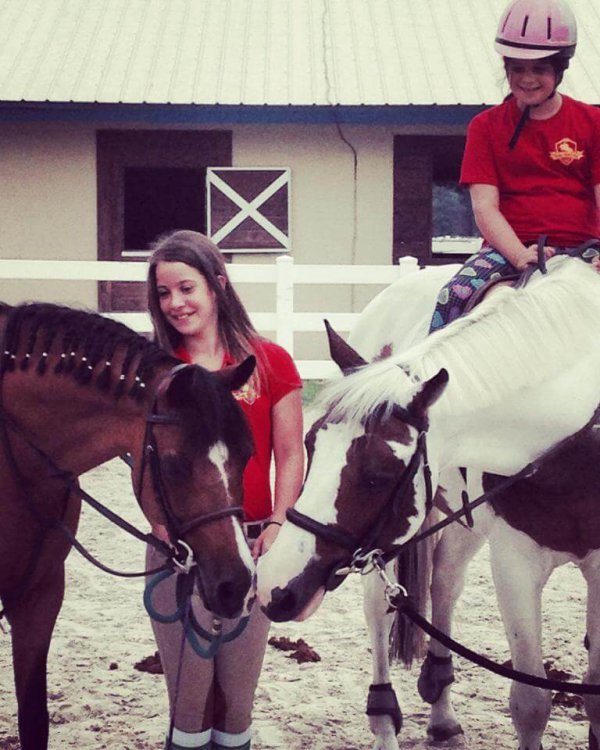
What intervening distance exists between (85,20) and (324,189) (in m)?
4.22

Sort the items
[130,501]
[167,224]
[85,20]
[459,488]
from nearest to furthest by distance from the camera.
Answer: [459,488]
[130,501]
[85,20]
[167,224]

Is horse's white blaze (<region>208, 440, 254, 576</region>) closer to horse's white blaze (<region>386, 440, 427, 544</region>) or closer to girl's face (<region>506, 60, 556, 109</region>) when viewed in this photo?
horse's white blaze (<region>386, 440, 427, 544</region>)

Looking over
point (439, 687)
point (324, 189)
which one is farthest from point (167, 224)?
point (439, 687)

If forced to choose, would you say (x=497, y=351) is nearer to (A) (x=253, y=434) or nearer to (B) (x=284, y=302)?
(A) (x=253, y=434)

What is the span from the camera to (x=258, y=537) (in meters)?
2.63

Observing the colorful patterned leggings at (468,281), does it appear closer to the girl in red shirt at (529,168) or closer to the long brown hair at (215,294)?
the girl in red shirt at (529,168)

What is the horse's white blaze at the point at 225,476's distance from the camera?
233cm

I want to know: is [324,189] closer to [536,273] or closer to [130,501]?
[130,501]

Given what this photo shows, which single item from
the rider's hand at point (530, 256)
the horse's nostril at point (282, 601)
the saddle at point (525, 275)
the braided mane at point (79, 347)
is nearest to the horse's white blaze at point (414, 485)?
the horse's nostril at point (282, 601)

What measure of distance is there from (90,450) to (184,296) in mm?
449

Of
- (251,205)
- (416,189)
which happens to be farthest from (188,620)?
(416,189)

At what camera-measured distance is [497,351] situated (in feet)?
8.46

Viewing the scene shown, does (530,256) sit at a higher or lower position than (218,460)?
higher

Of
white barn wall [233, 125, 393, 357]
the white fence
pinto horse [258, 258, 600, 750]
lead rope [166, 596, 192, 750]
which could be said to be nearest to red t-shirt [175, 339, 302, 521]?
pinto horse [258, 258, 600, 750]
